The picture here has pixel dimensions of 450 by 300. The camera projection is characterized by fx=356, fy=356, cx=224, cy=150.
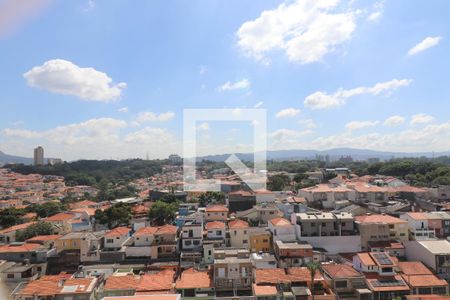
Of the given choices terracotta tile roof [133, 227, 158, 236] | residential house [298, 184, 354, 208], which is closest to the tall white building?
terracotta tile roof [133, 227, 158, 236]

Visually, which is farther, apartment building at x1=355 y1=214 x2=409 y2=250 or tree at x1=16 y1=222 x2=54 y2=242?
tree at x1=16 y1=222 x2=54 y2=242

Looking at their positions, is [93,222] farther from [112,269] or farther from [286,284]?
[286,284]

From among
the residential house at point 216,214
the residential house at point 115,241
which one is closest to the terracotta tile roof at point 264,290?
the residential house at point 115,241

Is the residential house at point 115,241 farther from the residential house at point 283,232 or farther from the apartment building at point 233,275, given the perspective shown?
the residential house at point 283,232

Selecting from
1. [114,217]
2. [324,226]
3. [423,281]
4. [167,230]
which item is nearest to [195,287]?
[167,230]

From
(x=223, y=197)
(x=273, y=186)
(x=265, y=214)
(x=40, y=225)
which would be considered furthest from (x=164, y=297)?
(x=273, y=186)

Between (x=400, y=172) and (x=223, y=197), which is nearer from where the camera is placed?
(x=223, y=197)

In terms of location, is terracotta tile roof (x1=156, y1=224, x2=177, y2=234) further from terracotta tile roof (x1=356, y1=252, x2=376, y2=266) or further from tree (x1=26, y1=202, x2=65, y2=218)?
tree (x1=26, y1=202, x2=65, y2=218)
